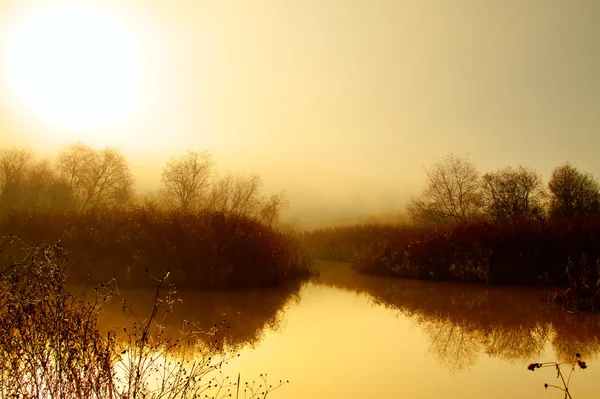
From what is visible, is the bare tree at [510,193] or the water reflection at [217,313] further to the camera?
the bare tree at [510,193]

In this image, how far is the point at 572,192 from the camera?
2908cm

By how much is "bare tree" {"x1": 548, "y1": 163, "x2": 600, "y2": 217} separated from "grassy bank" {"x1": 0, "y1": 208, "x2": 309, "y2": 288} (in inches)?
874

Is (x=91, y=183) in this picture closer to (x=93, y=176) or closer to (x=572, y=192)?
(x=93, y=176)

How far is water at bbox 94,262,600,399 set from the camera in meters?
5.18

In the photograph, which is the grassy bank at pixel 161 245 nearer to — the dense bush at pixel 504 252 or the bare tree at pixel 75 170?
the dense bush at pixel 504 252

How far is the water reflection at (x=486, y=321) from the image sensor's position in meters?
6.77

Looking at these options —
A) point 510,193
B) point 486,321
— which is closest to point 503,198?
point 510,193

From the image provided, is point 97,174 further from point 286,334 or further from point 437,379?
point 437,379

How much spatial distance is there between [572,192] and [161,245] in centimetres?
2782

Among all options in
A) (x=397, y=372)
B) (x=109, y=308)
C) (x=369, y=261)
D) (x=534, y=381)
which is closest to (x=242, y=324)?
(x=109, y=308)

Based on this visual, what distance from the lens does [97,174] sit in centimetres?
3066

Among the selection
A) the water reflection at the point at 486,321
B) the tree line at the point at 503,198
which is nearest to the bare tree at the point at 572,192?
the tree line at the point at 503,198

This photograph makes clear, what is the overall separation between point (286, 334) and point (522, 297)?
767cm

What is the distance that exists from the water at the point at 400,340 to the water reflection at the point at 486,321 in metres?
0.02
